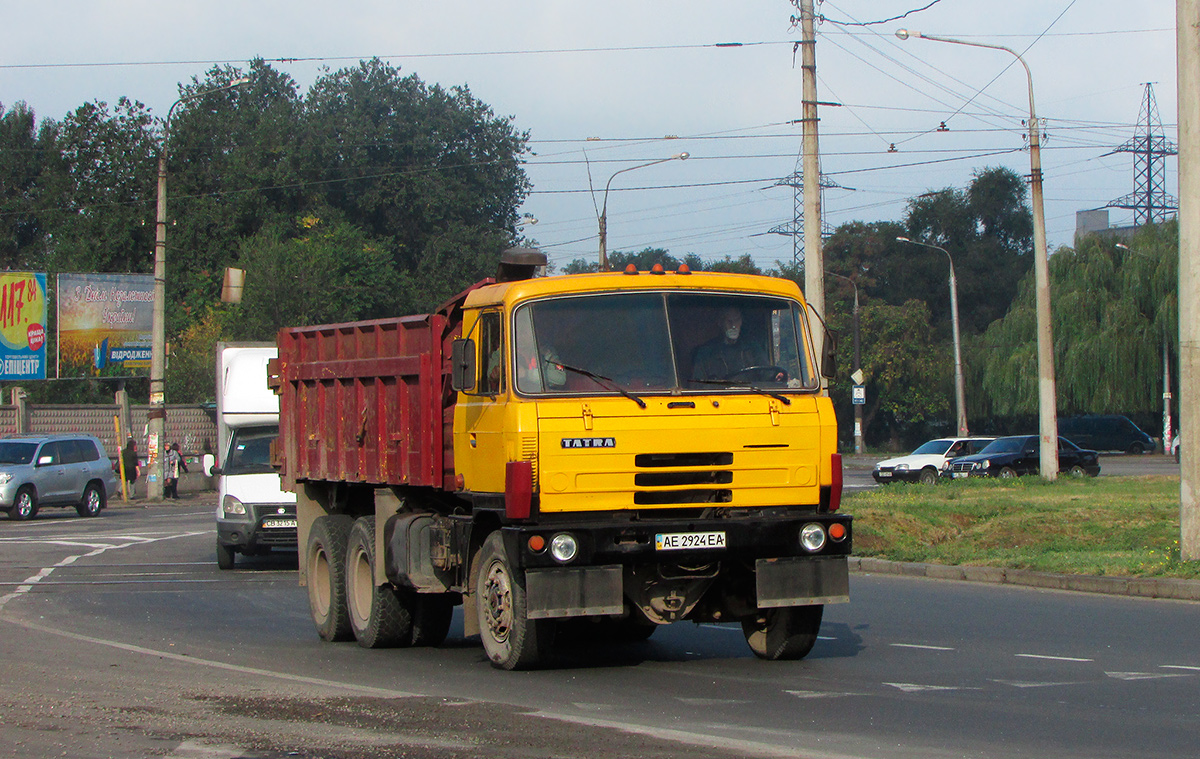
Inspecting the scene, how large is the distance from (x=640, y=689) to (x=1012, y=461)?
31.9 metres

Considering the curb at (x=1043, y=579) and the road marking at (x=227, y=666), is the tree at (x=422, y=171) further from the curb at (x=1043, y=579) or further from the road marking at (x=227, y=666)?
the road marking at (x=227, y=666)

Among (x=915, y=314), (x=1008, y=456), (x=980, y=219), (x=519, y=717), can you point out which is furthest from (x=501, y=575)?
(x=980, y=219)

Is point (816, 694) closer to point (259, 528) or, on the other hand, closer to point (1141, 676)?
point (1141, 676)

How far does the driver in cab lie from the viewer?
981 centimetres

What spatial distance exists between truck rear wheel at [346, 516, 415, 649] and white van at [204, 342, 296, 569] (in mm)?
7065

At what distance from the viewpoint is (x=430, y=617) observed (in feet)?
39.0

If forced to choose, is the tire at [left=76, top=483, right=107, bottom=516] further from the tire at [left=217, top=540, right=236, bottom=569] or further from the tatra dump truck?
the tatra dump truck

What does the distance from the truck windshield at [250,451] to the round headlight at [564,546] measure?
36.6ft

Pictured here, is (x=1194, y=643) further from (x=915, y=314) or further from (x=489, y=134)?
(x=489, y=134)

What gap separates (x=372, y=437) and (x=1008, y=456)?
100 feet

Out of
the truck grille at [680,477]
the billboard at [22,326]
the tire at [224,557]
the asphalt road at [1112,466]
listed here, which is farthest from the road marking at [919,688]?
the billboard at [22,326]

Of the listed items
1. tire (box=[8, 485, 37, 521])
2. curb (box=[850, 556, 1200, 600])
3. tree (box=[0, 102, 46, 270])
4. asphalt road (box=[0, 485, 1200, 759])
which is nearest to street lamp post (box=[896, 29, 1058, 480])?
curb (box=[850, 556, 1200, 600])

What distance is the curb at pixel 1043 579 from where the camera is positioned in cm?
1417

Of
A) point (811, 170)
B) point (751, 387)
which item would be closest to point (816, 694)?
point (751, 387)
